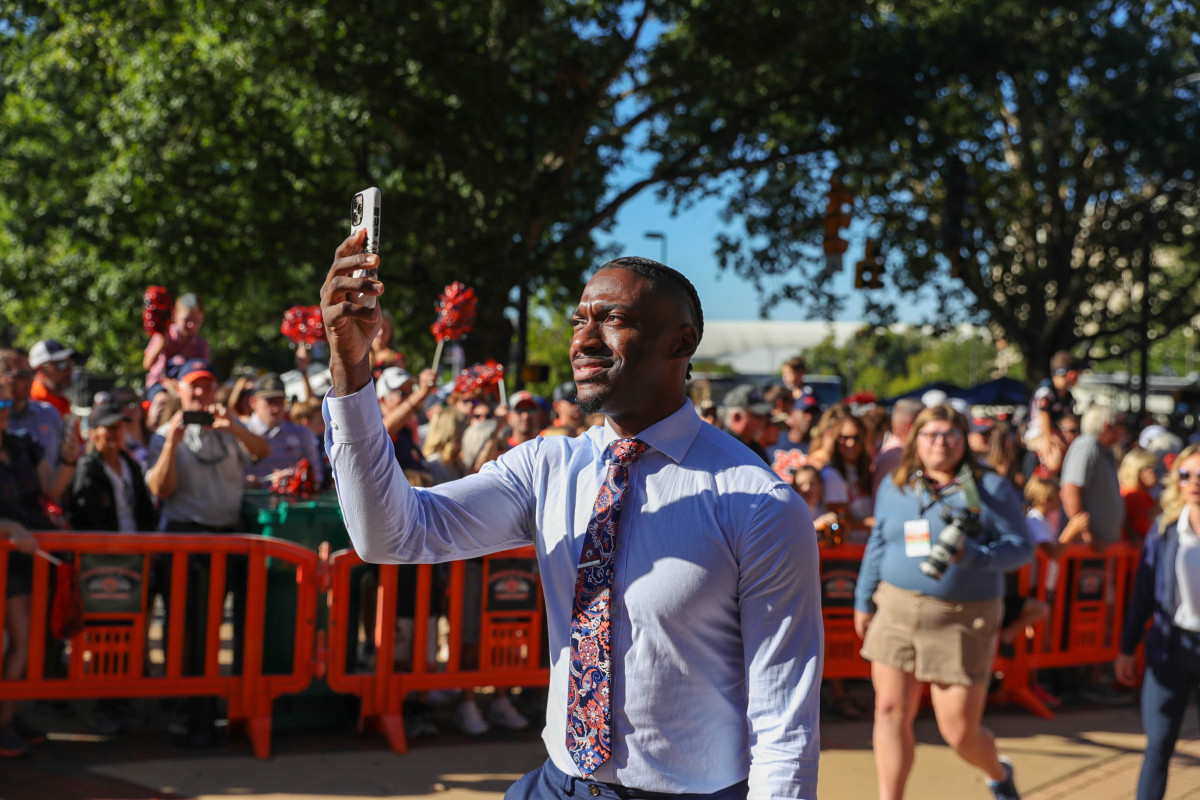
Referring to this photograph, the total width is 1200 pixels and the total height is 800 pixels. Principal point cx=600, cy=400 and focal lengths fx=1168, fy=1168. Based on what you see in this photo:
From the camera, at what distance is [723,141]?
62.8 feet

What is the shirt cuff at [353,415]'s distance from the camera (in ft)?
6.75

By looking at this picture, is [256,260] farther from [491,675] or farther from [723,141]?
[491,675]

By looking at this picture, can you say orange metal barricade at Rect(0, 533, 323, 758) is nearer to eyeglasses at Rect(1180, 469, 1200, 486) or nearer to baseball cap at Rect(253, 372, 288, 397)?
baseball cap at Rect(253, 372, 288, 397)

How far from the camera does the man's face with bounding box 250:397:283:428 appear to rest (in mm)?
7523

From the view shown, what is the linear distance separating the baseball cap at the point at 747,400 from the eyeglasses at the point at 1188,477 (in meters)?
2.95

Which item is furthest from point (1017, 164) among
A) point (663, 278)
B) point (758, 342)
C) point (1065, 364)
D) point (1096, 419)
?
point (758, 342)

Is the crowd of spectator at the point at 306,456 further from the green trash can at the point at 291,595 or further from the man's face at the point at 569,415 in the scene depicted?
the green trash can at the point at 291,595

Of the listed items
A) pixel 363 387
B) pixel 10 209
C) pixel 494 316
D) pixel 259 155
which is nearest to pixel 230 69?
pixel 259 155

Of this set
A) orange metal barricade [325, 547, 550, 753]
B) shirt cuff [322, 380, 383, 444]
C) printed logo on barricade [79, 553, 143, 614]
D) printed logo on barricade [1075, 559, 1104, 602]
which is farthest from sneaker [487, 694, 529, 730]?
shirt cuff [322, 380, 383, 444]

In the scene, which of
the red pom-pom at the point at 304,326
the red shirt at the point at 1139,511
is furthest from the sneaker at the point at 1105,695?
the red pom-pom at the point at 304,326

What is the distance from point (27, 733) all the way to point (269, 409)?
2.40 m

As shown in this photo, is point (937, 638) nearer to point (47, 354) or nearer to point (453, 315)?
point (453, 315)

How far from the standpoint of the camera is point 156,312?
887cm

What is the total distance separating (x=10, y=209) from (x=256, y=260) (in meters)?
6.08
